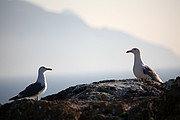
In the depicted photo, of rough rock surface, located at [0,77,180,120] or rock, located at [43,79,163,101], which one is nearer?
rough rock surface, located at [0,77,180,120]

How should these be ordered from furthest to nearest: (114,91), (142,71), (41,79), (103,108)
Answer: (41,79) < (142,71) < (114,91) < (103,108)

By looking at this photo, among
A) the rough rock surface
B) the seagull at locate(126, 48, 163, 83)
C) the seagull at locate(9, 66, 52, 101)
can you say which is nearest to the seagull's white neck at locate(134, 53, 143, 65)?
the seagull at locate(126, 48, 163, 83)

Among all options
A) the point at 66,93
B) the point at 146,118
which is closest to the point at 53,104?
the point at 146,118

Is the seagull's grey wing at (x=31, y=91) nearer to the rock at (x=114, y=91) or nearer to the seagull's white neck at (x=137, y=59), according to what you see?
the seagull's white neck at (x=137, y=59)

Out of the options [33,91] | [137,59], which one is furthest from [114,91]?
[137,59]

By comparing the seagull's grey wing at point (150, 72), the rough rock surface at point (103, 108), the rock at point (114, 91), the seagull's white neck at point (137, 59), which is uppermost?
the seagull's white neck at point (137, 59)

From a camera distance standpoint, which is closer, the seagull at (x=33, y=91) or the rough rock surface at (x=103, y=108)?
the rough rock surface at (x=103, y=108)

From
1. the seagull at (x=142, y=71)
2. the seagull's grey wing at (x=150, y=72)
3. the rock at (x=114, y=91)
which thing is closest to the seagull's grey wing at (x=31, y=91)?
the seagull at (x=142, y=71)

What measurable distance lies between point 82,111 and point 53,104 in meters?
0.54

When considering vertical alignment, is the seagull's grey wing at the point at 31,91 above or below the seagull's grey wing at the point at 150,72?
below

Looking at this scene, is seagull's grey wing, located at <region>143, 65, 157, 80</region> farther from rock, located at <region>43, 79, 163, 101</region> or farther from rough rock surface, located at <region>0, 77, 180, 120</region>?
rough rock surface, located at <region>0, 77, 180, 120</region>

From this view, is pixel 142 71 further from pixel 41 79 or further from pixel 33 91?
pixel 41 79

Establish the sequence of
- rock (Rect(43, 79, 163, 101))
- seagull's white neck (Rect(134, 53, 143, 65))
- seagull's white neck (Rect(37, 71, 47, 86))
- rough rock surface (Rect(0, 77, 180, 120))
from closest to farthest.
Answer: rough rock surface (Rect(0, 77, 180, 120))
rock (Rect(43, 79, 163, 101))
seagull's white neck (Rect(134, 53, 143, 65))
seagull's white neck (Rect(37, 71, 47, 86))

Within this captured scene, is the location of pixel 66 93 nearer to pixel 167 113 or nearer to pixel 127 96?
pixel 127 96
